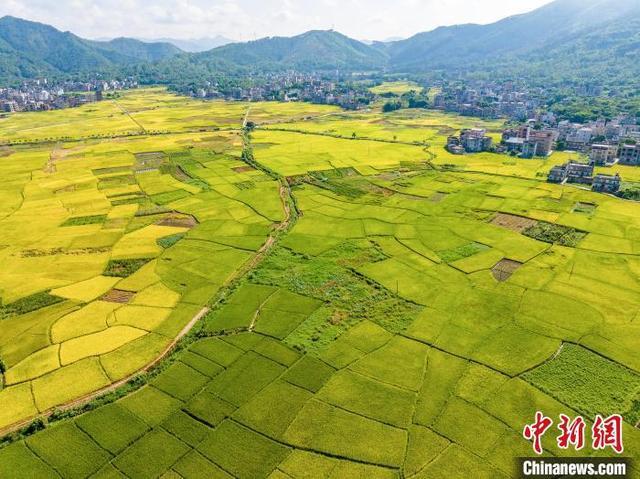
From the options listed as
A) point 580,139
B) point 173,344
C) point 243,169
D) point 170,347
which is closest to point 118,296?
point 173,344

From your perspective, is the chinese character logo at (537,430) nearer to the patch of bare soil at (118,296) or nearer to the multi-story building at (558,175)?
the patch of bare soil at (118,296)

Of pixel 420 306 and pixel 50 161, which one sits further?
pixel 50 161

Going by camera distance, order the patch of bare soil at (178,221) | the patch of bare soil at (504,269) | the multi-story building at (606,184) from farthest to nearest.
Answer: the multi-story building at (606,184), the patch of bare soil at (178,221), the patch of bare soil at (504,269)

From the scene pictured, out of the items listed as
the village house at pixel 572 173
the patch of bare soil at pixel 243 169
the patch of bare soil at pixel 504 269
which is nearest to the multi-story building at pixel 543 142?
the village house at pixel 572 173

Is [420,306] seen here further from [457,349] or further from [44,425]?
[44,425]

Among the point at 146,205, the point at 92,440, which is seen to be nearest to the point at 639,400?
the point at 92,440

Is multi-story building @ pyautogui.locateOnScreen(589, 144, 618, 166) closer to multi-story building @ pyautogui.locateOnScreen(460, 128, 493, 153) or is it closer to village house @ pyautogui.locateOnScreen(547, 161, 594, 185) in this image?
village house @ pyautogui.locateOnScreen(547, 161, 594, 185)

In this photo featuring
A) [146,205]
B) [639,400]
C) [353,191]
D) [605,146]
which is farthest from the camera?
[605,146]

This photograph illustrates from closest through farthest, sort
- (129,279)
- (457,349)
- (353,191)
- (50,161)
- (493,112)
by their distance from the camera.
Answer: (457,349), (129,279), (353,191), (50,161), (493,112)

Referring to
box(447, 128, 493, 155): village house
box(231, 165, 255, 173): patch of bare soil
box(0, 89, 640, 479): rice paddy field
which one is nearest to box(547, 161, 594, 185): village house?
box(0, 89, 640, 479): rice paddy field
